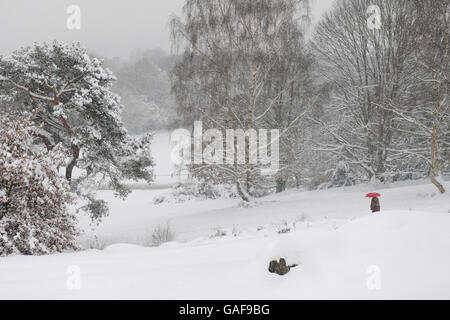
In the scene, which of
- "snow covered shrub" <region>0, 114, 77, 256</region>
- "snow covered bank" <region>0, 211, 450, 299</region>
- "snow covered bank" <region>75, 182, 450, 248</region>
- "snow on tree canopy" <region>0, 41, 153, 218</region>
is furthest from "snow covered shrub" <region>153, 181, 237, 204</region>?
"snow covered bank" <region>0, 211, 450, 299</region>

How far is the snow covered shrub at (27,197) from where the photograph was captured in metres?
6.54

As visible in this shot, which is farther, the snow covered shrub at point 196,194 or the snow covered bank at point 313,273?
the snow covered shrub at point 196,194

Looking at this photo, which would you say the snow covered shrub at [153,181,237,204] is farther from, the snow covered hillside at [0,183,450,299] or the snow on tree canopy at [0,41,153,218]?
the snow covered hillside at [0,183,450,299]

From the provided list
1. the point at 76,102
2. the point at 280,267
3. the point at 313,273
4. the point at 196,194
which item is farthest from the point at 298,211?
the point at 196,194

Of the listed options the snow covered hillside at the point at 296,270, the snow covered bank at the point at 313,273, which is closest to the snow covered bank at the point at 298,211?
the snow covered hillside at the point at 296,270

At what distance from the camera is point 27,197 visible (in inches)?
272

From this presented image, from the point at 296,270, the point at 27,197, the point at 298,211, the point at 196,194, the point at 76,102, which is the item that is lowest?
the point at 196,194

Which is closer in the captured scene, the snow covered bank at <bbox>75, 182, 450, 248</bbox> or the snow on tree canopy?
the snow covered bank at <bbox>75, 182, 450, 248</bbox>

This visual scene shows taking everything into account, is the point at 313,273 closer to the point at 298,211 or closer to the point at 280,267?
the point at 280,267

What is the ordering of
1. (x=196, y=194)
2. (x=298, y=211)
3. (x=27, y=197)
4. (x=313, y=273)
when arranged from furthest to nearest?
(x=196, y=194) → (x=298, y=211) → (x=27, y=197) → (x=313, y=273)

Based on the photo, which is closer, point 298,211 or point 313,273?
point 313,273

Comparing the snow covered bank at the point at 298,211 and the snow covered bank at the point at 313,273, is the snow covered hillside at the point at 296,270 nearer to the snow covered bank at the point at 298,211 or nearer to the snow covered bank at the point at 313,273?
the snow covered bank at the point at 313,273

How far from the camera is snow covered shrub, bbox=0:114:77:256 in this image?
6.54 metres

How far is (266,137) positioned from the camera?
1362 cm
